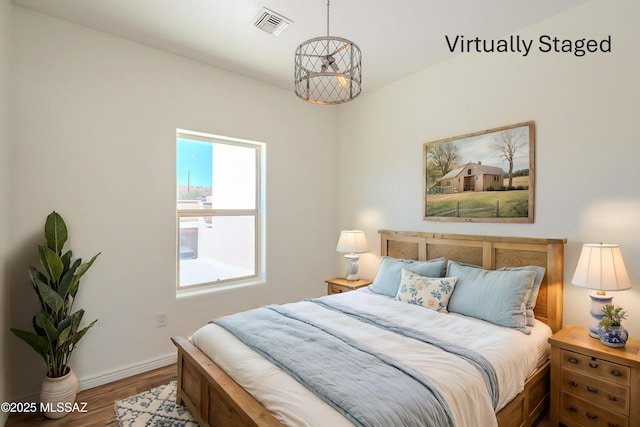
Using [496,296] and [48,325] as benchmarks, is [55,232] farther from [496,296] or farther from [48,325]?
[496,296]

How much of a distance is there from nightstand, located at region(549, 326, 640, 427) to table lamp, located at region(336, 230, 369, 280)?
1.90 m

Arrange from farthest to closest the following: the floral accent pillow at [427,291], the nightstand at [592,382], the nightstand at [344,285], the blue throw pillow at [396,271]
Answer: the nightstand at [344,285] → the blue throw pillow at [396,271] → the floral accent pillow at [427,291] → the nightstand at [592,382]

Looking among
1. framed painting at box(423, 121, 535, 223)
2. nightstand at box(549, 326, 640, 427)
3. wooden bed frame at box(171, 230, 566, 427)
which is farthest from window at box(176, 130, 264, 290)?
nightstand at box(549, 326, 640, 427)

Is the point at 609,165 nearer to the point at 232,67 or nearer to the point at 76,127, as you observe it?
the point at 232,67

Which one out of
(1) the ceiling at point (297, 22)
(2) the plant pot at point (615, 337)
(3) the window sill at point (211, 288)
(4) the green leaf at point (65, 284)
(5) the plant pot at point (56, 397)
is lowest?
(5) the plant pot at point (56, 397)

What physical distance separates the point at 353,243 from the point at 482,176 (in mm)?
1453

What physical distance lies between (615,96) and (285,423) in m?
2.84

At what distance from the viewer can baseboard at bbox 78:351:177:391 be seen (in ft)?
8.24

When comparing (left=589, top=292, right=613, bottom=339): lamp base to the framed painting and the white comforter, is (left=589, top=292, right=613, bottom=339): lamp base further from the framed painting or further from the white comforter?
the framed painting

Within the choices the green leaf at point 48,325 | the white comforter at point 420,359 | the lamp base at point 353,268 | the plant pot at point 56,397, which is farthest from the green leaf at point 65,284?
the lamp base at point 353,268

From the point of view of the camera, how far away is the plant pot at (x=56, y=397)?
2.13m

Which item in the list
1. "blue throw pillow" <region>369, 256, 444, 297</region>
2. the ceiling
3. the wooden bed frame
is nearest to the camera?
the wooden bed frame

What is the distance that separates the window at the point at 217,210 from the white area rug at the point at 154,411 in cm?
99

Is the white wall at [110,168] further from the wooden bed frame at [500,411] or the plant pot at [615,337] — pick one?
the plant pot at [615,337]
